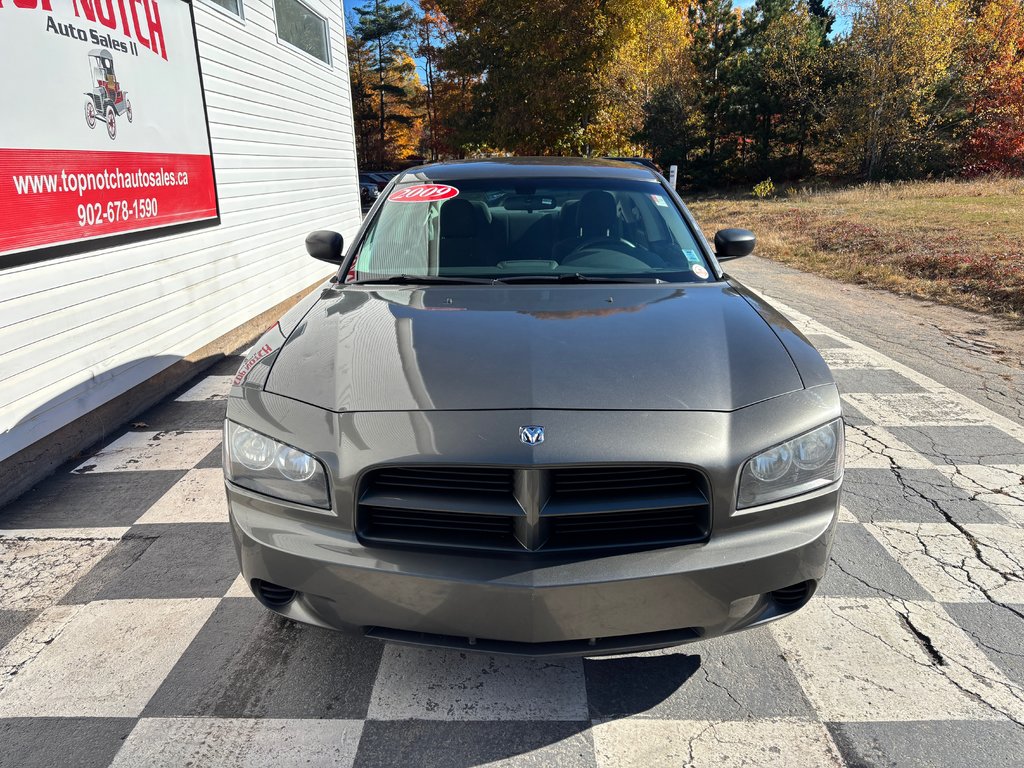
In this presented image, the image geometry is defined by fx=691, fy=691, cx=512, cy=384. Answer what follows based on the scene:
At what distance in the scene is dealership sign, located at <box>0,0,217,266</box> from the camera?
13.0ft

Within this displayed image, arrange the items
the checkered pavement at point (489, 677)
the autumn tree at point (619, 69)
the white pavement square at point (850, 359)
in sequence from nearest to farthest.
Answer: the checkered pavement at point (489, 677)
the white pavement square at point (850, 359)
the autumn tree at point (619, 69)

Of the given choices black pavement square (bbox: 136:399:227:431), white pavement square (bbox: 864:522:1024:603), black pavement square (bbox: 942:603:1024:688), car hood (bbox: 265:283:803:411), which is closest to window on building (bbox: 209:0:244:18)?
black pavement square (bbox: 136:399:227:431)

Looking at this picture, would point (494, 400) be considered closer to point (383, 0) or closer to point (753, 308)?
point (753, 308)

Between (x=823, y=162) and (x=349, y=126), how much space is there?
98.0ft

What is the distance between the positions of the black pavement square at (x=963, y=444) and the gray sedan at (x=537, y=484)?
2439mm

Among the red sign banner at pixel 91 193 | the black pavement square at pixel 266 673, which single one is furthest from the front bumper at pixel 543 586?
the red sign banner at pixel 91 193

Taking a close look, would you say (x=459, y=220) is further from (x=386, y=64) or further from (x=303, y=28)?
(x=386, y=64)

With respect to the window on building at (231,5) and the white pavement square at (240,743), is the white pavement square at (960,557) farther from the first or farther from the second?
the window on building at (231,5)

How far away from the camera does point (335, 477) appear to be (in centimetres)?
194

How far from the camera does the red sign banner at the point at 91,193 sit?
155 inches

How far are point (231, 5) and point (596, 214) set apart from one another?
597 centimetres

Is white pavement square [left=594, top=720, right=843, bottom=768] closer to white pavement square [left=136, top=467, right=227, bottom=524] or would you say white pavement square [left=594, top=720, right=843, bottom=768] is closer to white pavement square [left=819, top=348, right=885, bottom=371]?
white pavement square [left=136, top=467, right=227, bottom=524]

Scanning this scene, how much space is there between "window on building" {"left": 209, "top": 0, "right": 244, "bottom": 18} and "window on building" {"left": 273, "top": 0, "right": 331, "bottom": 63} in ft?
4.54

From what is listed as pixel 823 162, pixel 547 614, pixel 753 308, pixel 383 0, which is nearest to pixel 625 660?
pixel 547 614
